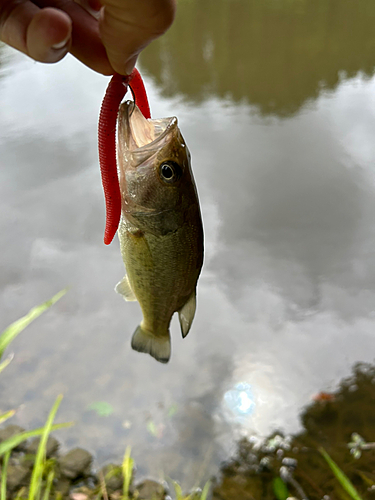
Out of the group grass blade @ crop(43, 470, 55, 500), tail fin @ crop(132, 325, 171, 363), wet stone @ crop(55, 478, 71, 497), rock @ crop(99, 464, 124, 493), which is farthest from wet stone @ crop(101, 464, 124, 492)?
tail fin @ crop(132, 325, 171, 363)

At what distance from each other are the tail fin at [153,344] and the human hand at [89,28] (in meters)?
1.07

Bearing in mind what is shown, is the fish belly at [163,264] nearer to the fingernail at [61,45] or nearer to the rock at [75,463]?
the fingernail at [61,45]

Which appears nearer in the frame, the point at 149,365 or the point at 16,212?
the point at 149,365

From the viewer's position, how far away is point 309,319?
4094 millimetres

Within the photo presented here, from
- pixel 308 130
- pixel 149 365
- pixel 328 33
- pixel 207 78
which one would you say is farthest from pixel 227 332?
pixel 328 33

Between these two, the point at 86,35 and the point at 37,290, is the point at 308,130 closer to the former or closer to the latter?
the point at 37,290

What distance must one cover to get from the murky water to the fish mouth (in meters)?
2.69

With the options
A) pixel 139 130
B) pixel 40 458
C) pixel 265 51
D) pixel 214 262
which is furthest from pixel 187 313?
pixel 265 51

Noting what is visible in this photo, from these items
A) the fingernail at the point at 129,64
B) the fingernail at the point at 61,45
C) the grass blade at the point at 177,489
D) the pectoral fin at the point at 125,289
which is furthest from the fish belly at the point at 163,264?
the grass blade at the point at 177,489

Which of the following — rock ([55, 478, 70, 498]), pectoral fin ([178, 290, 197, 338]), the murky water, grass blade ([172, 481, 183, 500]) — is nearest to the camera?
pectoral fin ([178, 290, 197, 338])

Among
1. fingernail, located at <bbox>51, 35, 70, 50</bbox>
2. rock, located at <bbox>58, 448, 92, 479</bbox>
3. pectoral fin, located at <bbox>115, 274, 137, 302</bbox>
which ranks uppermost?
fingernail, located at <bbox>51, 35, 70, 50</bbox>

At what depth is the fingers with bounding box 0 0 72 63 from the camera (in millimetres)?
916

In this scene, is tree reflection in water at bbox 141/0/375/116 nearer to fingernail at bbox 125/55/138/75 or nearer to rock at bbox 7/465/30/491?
rock at bbox 7/465/30/491

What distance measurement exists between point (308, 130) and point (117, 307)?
455 centimetres
